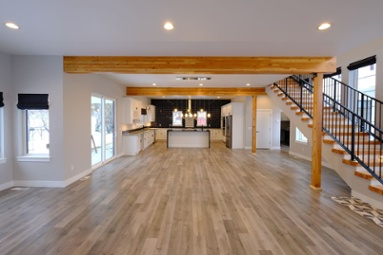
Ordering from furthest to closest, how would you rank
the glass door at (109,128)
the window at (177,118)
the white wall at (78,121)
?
the window at (177,118), the glass door at (109,128), the white wall at (78,121)

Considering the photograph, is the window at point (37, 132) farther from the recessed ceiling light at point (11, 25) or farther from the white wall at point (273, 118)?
the white wall at point (273, 118)

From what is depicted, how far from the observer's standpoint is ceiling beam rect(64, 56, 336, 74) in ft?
14.6

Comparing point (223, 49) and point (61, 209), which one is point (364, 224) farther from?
point (61, 209)

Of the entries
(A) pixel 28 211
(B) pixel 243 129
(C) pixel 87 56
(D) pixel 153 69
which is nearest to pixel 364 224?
(D) pixel 153 69

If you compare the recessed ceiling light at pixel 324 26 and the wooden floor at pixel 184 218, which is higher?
the recessed ceiling light at pixel 324 26

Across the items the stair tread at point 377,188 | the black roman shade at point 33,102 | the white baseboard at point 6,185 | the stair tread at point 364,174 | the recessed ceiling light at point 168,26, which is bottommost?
the white baseboard at point 6,185

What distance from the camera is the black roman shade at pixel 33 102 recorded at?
451 centimetres

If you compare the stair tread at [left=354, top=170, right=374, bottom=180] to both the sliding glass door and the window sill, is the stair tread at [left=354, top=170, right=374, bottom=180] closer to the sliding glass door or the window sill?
the window sill

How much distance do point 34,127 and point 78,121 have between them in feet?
2.90

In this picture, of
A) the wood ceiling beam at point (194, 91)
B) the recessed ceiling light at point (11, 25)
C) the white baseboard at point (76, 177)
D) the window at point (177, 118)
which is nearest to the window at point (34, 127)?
the white baseboard at point (76, 177)

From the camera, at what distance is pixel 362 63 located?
213 inches

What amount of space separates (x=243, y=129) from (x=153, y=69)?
24.0 feet

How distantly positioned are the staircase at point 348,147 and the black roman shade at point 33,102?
20.8 ft

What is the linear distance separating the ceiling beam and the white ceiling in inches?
8.0
